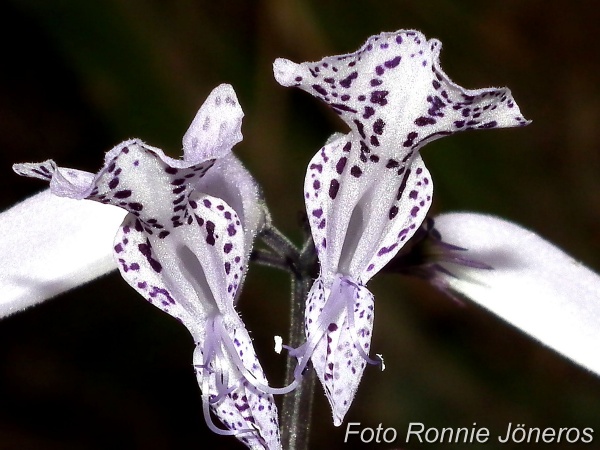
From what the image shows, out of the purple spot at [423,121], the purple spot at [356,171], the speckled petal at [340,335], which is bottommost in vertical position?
the speckled petal at [340,335]

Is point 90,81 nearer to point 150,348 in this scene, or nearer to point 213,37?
point 213,37

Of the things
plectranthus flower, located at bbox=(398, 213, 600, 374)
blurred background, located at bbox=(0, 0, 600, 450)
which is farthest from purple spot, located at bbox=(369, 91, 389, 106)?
blurred background, located at bbox=(0, 0, 600, 450)

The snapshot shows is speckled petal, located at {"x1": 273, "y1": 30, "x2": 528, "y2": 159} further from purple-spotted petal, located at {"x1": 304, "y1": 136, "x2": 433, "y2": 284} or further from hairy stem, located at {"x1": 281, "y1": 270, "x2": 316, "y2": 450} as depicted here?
hairy stem, located at {"x1": 281, "y1": 270, "x2": 316, "y2": 450}

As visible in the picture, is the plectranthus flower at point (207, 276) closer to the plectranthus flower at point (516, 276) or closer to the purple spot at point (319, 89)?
the purple spot at point (319, 89)

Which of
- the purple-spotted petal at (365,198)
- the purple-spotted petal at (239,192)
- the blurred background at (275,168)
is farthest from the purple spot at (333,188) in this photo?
the blurred background at (275,168)

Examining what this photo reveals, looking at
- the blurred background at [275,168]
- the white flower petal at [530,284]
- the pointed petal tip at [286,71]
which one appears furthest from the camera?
the blurred background at [275,168]

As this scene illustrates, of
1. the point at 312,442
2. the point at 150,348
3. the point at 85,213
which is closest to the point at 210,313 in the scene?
the point at 85,213
